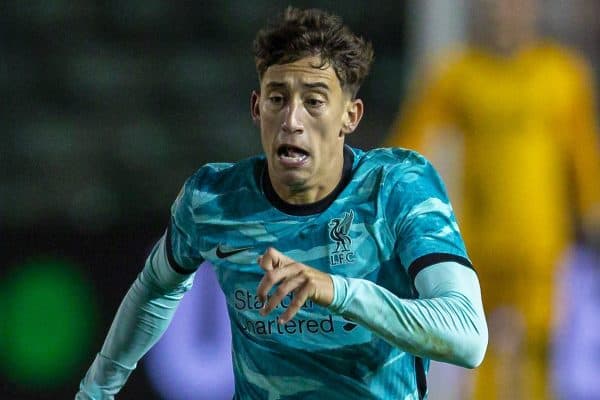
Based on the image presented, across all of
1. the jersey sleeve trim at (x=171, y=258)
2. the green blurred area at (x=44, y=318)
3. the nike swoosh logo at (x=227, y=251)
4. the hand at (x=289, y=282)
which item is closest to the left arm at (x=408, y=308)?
the hand at (x=289, y=282)

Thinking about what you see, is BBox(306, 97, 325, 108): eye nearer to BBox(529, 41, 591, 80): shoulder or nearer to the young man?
the young man

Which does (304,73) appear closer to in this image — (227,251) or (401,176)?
(401,176)

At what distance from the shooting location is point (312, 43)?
3.66 metres

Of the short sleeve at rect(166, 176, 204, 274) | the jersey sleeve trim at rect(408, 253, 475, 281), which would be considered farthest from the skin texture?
the jersey sleeve trim at rect(408, 253, 475, 281)

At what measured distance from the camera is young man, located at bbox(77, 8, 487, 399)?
3.59 meters

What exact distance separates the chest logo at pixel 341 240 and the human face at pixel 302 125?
0.11 metres

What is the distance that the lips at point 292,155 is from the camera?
3.65 meters

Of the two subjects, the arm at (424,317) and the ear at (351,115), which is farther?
the ear at (351,115)

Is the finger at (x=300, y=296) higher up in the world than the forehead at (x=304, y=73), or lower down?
lower down

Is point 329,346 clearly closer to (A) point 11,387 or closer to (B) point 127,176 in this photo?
(A) point 11,387

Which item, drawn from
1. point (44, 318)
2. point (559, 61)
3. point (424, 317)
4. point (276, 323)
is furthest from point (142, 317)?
point (559, 61)

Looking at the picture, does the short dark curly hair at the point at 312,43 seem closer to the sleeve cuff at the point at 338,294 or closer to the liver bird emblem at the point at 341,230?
the liver bird emblem at the point at 341,230

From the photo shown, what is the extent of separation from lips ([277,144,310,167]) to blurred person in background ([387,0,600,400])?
Answer: 13.3 feet

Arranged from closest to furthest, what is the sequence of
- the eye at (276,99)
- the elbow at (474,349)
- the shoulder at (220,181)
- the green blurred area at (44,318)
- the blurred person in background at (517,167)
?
1. the elbow at (474,349)
2. the eye at (276,99)
3. the shoulder at (220,181)
4. the green blurred area at (44,318)
5. the blurred person in background at (517,167)
